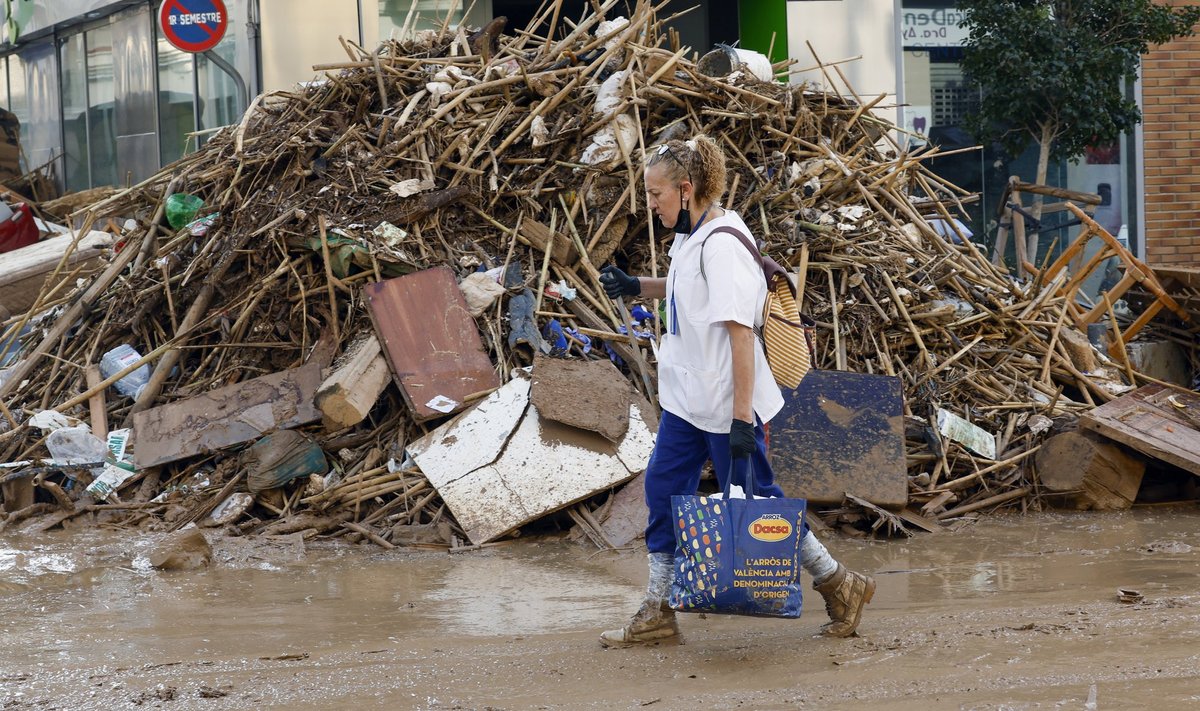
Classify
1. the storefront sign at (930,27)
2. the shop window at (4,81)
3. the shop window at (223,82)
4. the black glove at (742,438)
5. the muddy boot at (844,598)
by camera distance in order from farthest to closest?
the shop window at (4,81) < the storefront sign at (930,27) < the shop window at (223,82) < the muddy boot at (844,598) < the black glove at (742,438)

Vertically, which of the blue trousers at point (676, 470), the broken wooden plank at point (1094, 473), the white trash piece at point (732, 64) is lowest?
the broken wooden plank at point (1094, 473)

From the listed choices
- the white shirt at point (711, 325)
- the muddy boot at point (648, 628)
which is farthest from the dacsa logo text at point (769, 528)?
the muddy boot at point (648, 628)

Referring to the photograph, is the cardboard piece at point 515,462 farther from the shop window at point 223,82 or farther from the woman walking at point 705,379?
the shop window at point 223,82

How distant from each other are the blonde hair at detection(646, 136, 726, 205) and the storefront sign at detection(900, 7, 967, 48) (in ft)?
36.1

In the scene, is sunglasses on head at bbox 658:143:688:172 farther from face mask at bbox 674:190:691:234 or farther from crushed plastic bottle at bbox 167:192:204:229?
crushed plastic bottle at bbox 167:192:204:229

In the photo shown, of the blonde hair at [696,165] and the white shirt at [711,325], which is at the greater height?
the blonde hair at [696,165]

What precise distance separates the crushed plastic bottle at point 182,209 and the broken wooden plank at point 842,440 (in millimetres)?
4365

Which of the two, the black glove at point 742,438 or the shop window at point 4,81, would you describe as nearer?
the black glove at point 742,438

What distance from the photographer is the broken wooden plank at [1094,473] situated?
284 inches

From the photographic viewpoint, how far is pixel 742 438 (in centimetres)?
425

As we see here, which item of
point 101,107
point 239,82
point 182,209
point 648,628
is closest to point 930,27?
point 239,82

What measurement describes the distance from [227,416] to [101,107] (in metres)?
11.1

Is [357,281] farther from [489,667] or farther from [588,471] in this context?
[489,667]

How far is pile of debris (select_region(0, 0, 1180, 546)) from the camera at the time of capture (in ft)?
23.1
